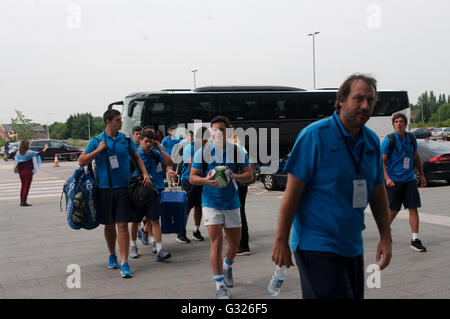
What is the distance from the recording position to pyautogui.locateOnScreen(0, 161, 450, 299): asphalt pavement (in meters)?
4.75

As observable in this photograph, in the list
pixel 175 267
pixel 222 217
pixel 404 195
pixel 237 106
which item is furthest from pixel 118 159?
pixel 237 106

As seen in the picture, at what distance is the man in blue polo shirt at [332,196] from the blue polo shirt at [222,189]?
2.01 m

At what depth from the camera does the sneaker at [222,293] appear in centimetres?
446

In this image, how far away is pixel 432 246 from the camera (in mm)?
6523

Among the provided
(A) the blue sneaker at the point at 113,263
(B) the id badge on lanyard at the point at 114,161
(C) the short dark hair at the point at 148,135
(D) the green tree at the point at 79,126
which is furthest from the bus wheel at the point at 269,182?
(D) the green tree at the point at 79,126

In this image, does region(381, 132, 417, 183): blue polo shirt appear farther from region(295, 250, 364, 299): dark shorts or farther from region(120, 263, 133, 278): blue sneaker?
region(295, 250, 364, 299): dark shorts

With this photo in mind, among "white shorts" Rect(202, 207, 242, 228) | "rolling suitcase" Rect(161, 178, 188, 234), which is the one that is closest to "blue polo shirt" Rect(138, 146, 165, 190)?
"rolling suitcase" Rect(161, 178, 188, 234)

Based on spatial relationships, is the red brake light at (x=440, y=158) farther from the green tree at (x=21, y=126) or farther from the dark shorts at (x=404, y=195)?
the green tree at (x=21, y=126)

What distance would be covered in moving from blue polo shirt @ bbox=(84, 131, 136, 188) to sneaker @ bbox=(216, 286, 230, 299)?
6.07ft

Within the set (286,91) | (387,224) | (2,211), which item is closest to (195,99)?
(286,91)

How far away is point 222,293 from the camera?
14.7 feet

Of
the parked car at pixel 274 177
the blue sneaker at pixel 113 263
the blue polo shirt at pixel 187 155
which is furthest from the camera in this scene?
the parked car at pixel 274 177

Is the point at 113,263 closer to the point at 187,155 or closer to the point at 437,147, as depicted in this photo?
the point at 187,155
